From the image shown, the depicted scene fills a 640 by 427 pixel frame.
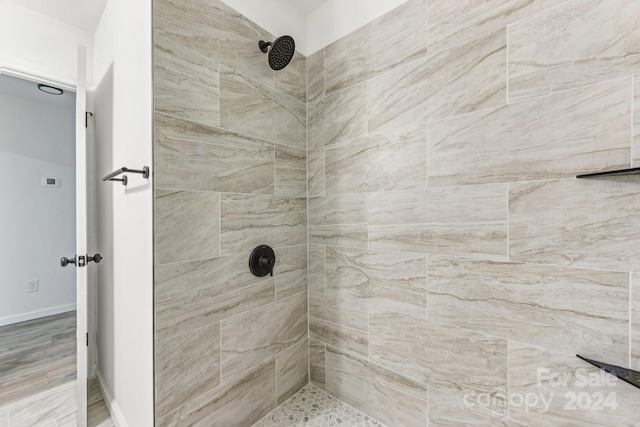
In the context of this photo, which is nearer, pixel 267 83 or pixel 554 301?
pixel 554 301

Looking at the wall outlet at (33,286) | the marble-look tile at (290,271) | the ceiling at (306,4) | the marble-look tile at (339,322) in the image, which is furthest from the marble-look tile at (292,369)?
the wall outlet at (33,286)

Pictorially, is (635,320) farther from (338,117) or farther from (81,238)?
(81,238)

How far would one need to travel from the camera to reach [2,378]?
163 cm

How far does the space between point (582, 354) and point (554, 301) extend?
161 mm

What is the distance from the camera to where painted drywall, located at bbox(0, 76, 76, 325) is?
2.57 m

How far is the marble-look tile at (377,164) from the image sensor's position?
3.65 feet

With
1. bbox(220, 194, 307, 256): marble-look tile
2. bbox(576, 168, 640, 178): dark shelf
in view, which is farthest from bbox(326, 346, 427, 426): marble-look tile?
bbox(576, 168, 640, 178): dark shelf

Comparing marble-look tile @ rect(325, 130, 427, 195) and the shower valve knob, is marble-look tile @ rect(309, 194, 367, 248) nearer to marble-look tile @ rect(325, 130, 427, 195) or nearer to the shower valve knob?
marble-look tile @ rect(325, 130, 427, 195)

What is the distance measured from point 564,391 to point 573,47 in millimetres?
1071

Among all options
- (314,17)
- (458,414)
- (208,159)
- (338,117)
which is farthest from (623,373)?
(314,17)

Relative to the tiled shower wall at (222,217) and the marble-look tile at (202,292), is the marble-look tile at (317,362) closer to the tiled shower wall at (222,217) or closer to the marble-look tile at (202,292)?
the tiled shower wall at (222,217)

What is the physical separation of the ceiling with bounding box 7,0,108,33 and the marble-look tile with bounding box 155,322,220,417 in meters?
1.79

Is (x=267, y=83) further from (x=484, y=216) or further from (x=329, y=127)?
(x=484, y=216)

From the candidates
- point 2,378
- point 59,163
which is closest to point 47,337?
point 2,378
